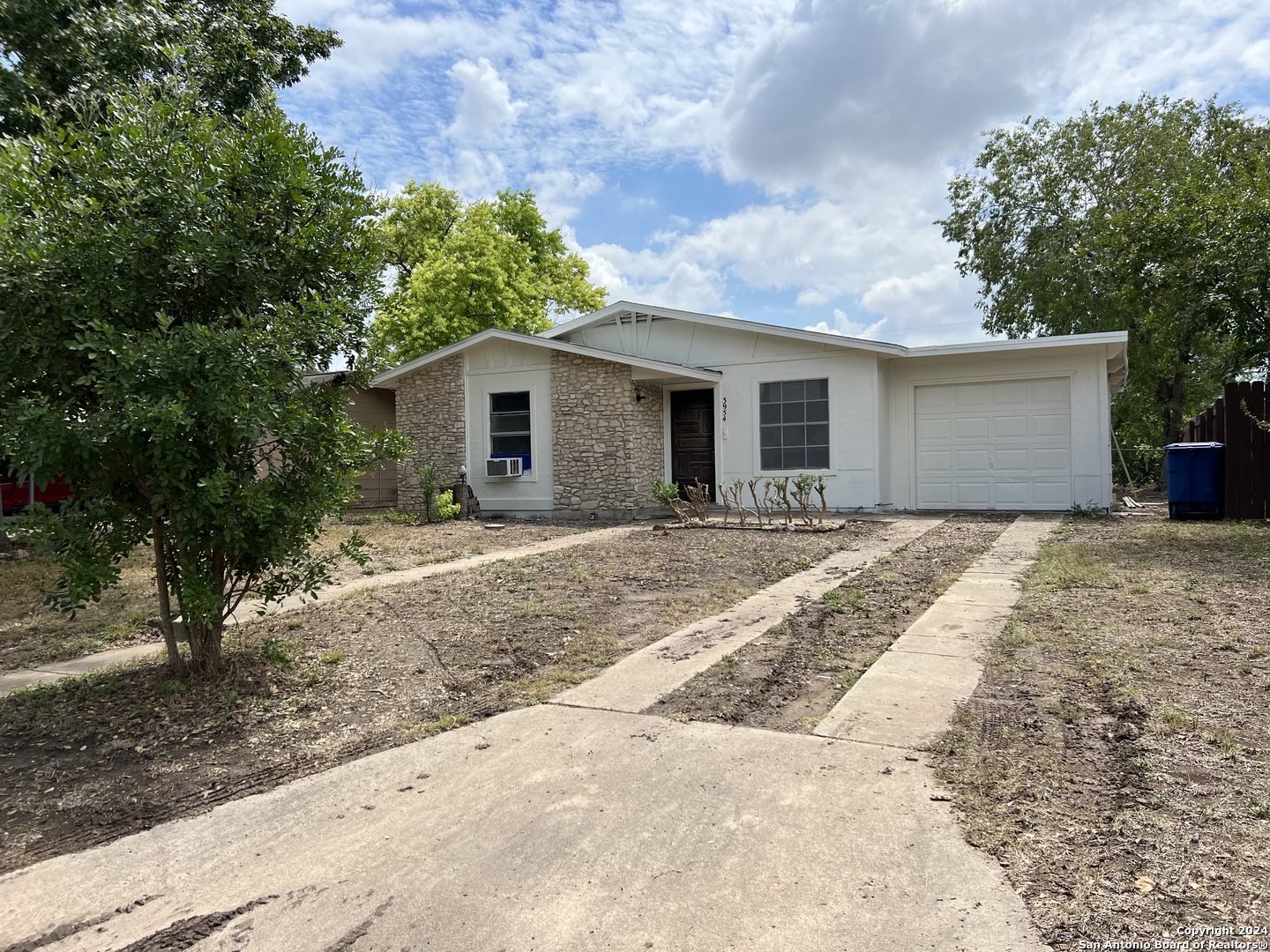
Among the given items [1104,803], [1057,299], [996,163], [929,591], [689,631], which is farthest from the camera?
[996,163]

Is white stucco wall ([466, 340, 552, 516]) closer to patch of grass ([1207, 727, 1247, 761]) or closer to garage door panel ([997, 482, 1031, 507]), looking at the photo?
garage door panel ([997, 482, 1031, 507])

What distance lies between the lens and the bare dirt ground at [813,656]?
4.08 m

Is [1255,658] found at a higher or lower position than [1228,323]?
lower

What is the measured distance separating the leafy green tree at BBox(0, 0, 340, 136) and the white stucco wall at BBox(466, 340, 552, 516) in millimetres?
6497

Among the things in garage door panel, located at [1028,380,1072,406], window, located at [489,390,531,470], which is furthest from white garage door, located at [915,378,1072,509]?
window, located at [489,390,531,470]

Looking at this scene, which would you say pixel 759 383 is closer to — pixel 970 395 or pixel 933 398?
pixel 933 398

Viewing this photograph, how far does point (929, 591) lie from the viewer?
699 cm

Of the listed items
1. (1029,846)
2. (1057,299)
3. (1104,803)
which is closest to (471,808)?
(1029,846)

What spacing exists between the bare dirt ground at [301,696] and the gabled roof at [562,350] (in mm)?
6916

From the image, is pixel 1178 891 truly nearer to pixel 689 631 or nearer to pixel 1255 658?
pixel 1255 658

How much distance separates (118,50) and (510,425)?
29.1ft

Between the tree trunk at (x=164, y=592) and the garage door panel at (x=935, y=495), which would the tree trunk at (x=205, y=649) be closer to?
the tree trunk at (x=164, y=592)

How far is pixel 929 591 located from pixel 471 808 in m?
5.06

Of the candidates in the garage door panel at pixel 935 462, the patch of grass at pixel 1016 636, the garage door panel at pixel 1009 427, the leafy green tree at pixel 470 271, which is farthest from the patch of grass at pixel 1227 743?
the leafy green tree at pixel 470 271
